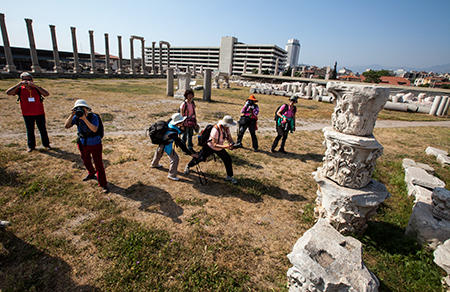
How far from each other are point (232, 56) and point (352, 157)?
97.4m

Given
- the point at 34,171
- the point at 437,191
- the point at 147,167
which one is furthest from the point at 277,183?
the point at 34,171

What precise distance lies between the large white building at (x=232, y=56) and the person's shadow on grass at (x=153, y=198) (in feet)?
271

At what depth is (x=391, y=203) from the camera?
519cm

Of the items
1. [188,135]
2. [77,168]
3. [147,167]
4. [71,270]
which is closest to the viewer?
[71,270]

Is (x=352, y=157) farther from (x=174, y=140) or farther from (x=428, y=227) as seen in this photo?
(x=174, y=140)

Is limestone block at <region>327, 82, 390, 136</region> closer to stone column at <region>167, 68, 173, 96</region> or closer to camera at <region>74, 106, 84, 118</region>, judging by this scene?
camera at <region>74, 106, 84, 118</region>

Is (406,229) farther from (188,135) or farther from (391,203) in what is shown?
(188,135)

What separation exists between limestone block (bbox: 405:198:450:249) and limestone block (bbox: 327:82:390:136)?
1.87 m

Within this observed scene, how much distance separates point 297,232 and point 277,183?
1.78 meters

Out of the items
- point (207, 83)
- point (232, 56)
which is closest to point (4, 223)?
point (207, 83)

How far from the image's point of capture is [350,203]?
3709mm

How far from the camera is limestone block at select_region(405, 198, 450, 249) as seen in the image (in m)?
3.69

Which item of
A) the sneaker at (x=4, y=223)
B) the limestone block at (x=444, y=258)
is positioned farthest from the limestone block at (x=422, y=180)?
the sneaker at (x=4, y=223)

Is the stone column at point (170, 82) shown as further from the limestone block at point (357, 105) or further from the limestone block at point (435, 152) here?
the limestone block at point (435, 152)
